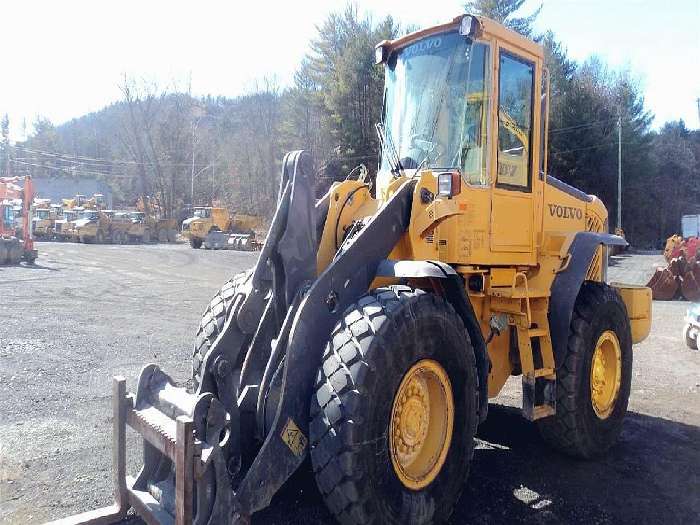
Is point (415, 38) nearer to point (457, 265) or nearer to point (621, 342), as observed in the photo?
point (457, 265)

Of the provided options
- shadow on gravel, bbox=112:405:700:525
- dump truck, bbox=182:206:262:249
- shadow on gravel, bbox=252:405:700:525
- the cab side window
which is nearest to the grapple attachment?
shadow on gravel, bbox=112:405:700:525

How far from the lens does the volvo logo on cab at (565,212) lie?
5512 millimetres

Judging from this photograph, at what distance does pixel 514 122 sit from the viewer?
4.88 meters

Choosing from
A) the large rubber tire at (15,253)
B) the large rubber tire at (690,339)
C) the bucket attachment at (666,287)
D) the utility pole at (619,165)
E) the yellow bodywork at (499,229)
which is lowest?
the large rubber tire at (690,339)

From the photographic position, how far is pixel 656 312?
48.9 feet

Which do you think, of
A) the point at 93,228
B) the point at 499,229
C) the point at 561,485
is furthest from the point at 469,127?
the point at 93,228

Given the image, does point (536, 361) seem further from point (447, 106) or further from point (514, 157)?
point (447, 106)

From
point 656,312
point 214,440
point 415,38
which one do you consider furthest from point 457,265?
point 656,312

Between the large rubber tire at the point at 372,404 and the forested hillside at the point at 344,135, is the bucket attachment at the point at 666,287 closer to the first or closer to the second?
the forested hillside at the point at 344,135

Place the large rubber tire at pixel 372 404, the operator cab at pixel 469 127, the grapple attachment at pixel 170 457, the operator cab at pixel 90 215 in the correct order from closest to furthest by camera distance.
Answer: the grapple attachment at pixel 170 457
the large rubber tire at pixel 372 404
the operator cab at pixel 469 127
the operator cab at pixel 90 215

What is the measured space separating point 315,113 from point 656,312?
29327 mm

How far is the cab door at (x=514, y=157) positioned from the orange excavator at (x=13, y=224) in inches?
893

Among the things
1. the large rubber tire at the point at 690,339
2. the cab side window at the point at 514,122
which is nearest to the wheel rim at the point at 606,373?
the cab side window at the point at 514,122

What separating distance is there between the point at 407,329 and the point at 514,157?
6.84 feet
